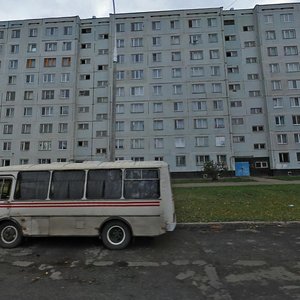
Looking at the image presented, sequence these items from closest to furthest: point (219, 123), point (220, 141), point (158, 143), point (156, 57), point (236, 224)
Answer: point (236, 224) < point (220, 141) < point (219, 123) < point (158, 143) < point (156, 57)

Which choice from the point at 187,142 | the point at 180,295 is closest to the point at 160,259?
the point at 180,295

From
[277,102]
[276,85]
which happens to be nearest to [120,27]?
[276,85]

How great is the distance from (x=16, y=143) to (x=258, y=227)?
139ft

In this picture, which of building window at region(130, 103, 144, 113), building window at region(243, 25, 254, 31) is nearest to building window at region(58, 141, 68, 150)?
building window at region(130, 103, 144, 113)

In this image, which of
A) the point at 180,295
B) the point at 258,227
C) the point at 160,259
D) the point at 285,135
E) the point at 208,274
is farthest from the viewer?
the point at 285,135

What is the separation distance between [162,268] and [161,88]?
40.5 m

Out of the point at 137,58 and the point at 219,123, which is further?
the point at 137,58

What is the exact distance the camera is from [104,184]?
24.8 feet

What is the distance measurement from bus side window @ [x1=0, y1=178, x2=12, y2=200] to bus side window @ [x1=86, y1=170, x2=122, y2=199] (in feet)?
7.46

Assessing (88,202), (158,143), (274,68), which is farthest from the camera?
(274,68)

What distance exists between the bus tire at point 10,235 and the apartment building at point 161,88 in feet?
115

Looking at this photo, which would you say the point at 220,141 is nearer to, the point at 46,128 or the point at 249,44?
the point at 249,44

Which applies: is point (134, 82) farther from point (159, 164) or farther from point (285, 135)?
point (159, 164)

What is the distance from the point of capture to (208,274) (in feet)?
17.7
